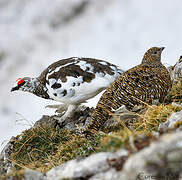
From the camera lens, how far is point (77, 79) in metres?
5.75

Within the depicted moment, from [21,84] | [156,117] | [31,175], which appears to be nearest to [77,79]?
[21,84]

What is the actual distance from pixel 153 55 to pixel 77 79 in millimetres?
1478

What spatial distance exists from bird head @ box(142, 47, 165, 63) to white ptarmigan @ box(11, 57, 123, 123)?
793 millimetres

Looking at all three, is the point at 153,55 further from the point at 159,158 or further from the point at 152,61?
the point at 159,158

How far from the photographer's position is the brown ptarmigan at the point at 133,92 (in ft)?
15.0

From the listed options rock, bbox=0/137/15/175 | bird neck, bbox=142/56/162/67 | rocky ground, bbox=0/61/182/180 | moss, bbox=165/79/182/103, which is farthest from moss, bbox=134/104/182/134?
rock, bbox=0/137/15/175

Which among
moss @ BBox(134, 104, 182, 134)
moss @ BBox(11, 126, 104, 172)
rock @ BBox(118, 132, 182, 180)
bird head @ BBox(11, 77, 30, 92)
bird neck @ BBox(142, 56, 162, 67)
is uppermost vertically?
bird head @ BBox(11, 77, 30, 92)

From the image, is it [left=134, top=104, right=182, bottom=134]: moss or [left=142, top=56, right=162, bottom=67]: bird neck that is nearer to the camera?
[left=134, top=104, right=182, bottom=134]: moss

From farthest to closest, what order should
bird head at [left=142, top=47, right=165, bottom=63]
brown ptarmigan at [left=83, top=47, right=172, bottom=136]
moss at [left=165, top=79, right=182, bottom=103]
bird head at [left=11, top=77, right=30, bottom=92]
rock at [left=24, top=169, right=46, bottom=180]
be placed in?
bird head at [left=11, top=77, right=30, bottom=92], bird head at [left=142, top=47, right=165, bottom=63], moss at [left=165, top=79, right=182, bottom=103], brown ptarmigan at [left=83, top=47, right=172, bottom=136], rock at [left=24, top=169, right=46, bottom=180]

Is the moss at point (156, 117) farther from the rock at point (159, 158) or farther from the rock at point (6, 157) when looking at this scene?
the rock at point (6, 157)

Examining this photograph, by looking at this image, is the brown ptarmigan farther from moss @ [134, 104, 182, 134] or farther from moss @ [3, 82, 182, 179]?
moss @ [134, 104, 182, 134]

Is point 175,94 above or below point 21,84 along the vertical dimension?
below

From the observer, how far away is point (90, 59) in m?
6.35

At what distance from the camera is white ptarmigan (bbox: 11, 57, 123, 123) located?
5727 millimetres
